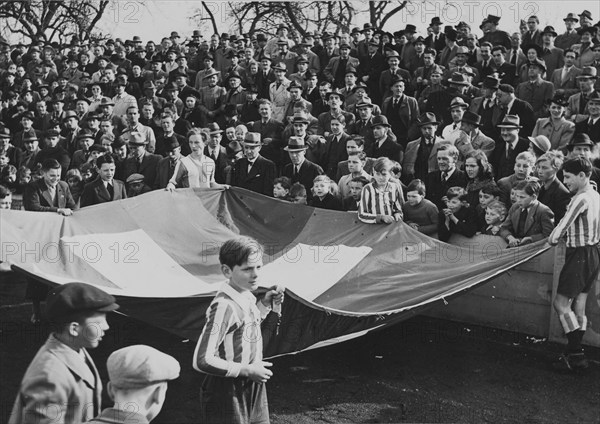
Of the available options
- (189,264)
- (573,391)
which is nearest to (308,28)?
(189,264)

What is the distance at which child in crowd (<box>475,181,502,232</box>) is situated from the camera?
827 cm

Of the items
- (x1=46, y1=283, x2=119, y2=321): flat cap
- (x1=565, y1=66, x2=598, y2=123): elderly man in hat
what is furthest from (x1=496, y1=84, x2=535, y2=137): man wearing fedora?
(x1=46, y1=283, x2=119, y2=321): flat cap

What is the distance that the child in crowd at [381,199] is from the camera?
787cm

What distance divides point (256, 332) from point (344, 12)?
22.5m

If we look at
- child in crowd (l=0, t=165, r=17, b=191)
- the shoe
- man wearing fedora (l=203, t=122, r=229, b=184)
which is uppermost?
man wearing fedora (l=203, t=122, r=229, b=184)

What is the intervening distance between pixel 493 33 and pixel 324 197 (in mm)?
6669

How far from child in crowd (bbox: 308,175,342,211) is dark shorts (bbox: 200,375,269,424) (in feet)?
16.4

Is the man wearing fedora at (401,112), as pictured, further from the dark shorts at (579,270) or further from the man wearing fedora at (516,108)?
the dark shorts at (579,270)

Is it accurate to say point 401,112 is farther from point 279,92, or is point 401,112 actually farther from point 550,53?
point 550,53

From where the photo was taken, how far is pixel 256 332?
402 centimetres

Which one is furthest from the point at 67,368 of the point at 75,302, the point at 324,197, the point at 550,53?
the point at 550,53

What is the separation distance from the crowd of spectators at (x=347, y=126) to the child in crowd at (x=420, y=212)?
0.05ft

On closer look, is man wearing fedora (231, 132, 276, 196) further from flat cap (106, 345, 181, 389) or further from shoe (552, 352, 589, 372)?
flat cap (106, 345, 181, 389)

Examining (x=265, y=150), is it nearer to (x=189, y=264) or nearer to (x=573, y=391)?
(x=189, y=264)
